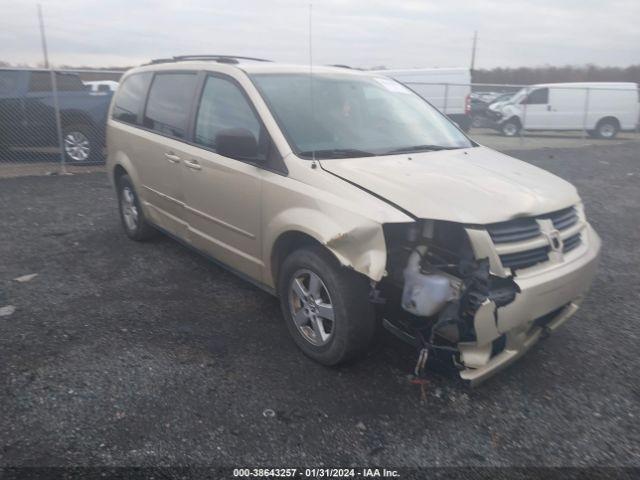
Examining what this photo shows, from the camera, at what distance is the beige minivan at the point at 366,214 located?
2812 mm

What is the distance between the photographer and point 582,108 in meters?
17.4

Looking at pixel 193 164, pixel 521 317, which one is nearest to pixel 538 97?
pixel 193 164

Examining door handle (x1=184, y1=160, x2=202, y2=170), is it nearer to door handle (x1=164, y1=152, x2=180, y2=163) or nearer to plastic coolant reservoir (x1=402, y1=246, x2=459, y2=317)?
door handle (x1=164, y1=152, x2=180, y2=163)

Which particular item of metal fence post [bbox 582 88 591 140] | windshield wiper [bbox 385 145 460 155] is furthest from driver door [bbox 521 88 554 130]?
windshield wiper [bbox 385 145 460 155]

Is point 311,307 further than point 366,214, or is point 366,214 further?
point 311,307

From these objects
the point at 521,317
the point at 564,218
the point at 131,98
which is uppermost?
the point at 131,98

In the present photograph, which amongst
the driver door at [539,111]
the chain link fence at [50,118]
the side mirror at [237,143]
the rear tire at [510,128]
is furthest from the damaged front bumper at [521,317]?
the rear tire at [510,128]

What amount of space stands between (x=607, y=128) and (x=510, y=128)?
3.05m

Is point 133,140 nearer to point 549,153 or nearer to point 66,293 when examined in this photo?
point 66,293

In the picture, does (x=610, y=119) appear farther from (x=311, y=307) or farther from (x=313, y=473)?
(x=313, y=473)

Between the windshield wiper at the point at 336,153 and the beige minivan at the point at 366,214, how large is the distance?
0.5 inches

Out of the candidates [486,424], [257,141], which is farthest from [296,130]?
[486,424]

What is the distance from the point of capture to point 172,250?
5469mm

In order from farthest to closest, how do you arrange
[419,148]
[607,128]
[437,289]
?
[607,128]
[419,148]
[437,289]
